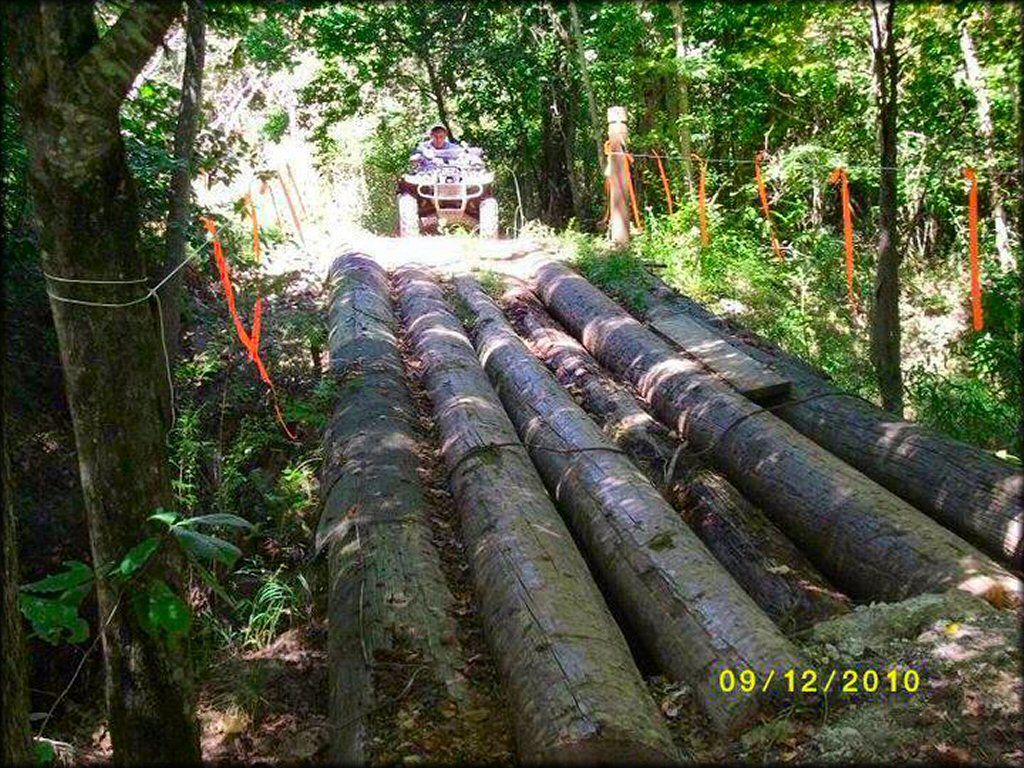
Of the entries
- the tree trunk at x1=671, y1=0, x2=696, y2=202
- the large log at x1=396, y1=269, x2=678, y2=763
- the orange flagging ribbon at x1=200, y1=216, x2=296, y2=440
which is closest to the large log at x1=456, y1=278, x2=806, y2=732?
the large log at x1=396, y1=269, x2=678, y2=763

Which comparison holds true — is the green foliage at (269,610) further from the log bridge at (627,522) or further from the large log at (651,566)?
the large log at (651,566)

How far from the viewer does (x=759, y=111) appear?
1280cm

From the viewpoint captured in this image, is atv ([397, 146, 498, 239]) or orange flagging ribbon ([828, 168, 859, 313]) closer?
orange flagging ribbon ([828, 168, 859, 313])

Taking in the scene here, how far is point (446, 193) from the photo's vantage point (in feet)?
40.9

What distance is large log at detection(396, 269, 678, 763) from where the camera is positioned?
2783 millimetres

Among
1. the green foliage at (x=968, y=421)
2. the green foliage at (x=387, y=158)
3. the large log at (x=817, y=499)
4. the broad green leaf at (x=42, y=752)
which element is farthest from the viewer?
the green foliage at (x=387, y=158)

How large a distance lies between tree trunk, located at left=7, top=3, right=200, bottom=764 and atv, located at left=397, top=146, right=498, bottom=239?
9499mm

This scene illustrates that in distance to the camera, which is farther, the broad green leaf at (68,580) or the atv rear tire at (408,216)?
the atv rear tire at (408,216)

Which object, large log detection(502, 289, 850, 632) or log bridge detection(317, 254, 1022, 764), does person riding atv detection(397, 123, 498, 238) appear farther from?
large log detection(502, 289, 850, 632)

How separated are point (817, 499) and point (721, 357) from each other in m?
2.19
